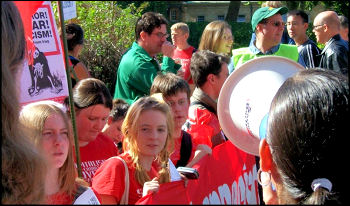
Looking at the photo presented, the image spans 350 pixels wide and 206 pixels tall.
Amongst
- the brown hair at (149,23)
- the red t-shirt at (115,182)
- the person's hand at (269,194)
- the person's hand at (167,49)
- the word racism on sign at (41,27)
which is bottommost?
the red t-shirt at (115,182)

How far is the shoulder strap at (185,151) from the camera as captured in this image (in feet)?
11.7

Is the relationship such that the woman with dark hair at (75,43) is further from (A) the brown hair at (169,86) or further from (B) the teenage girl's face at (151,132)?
(B) the teenage girl's face at (151,132)

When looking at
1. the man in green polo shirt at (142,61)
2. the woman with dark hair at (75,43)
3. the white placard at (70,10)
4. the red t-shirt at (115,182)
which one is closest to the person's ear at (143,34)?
the man in green polo shirt at (142,61)

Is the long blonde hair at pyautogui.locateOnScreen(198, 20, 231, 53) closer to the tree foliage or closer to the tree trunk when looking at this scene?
the tree foliage

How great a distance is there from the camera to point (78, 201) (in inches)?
89.7

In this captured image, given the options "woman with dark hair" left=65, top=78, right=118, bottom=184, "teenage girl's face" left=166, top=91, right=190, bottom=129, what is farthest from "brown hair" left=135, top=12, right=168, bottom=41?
"woman with dark hair" left=65, top=78, right=118, bottom=184

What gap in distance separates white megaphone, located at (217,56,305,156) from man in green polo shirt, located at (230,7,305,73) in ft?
6.53

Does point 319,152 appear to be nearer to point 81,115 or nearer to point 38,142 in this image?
point 38,142

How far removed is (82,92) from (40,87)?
53 centimetres

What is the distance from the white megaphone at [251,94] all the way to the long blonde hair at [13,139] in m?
1.47

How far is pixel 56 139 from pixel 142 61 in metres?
2.35

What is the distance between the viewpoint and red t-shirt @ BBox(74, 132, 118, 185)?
317 cm

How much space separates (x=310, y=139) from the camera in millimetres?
1362

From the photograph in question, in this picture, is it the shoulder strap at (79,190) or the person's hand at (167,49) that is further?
the person's hand at (167,49)
